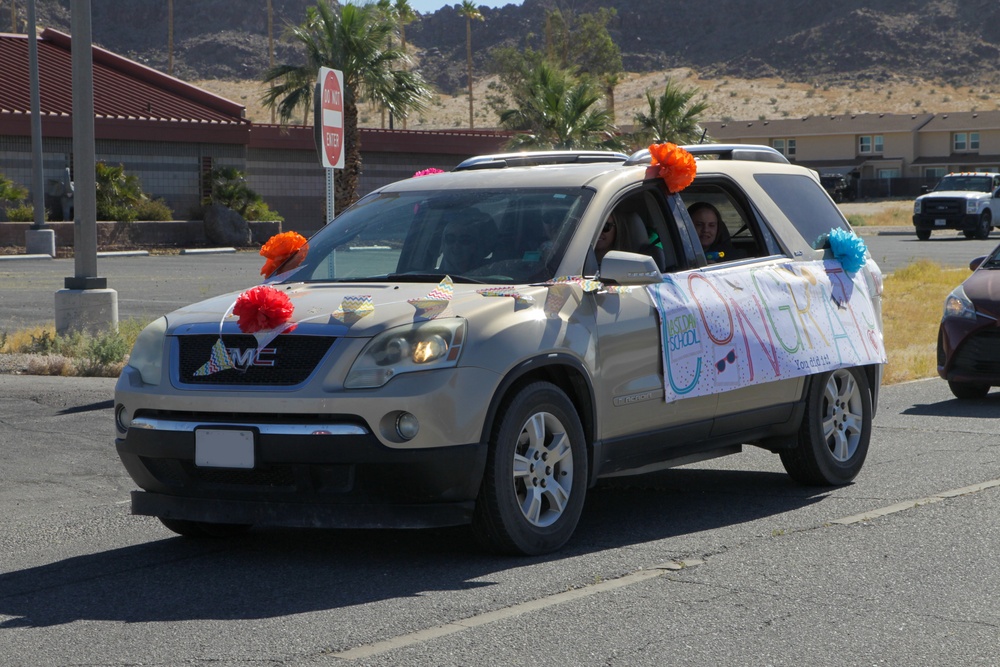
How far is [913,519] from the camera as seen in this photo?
723cm

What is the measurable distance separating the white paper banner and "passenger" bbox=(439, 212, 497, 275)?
2.91 ft

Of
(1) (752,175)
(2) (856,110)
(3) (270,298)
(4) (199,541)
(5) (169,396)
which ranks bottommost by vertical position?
(4) (199,541)

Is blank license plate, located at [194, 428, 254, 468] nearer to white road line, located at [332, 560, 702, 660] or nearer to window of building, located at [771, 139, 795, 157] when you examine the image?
white road line, located at [332, 560, 702, 660]

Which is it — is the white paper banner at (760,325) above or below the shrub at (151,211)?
below

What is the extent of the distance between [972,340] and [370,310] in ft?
24.6

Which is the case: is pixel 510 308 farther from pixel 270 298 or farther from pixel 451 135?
pixel 451 135

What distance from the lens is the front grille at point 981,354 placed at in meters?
11.9

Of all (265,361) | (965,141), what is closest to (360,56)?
(265,361)

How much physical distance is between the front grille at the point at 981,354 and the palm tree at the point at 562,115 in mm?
25511

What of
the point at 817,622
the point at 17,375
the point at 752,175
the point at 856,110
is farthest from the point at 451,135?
the point at 856,110

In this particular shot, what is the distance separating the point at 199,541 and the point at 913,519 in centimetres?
369

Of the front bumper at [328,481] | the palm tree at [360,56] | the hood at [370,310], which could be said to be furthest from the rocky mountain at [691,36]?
the front bumper at [328,481]

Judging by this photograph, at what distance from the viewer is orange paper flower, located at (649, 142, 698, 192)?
746 cm

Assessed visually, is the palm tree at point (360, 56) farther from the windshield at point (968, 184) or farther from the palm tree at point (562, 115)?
the windshield at point (968, 184)
